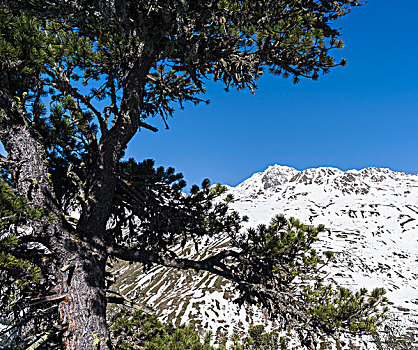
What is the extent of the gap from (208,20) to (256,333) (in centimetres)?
1939

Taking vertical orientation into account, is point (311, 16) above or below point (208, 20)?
above

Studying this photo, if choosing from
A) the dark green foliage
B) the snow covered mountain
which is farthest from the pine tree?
the snow covered mountain

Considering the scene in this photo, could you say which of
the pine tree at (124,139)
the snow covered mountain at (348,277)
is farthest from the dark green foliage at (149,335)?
the snow covered mountain at (348,277)

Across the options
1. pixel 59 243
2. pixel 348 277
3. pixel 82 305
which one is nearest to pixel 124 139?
pixel 59 243

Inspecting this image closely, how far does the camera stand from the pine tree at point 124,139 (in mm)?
3830

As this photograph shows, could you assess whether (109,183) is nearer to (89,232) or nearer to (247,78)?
(89,232)

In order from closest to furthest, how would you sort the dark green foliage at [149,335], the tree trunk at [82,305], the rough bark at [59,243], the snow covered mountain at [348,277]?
1. the tree trunk at [82,305]
2. the rough bark at [59,243]
3. the dark green foliage at [149,335]
4. the snow covered mountain at [348,277]

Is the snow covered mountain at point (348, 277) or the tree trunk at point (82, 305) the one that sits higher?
the snow covered mountain at point (348, 277)

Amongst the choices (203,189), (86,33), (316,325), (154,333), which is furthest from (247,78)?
(154,333)

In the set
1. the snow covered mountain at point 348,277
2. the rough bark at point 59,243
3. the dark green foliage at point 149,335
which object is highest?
the snow covered mountain at point 348,277

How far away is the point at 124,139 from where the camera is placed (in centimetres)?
514

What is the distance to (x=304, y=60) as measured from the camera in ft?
17.7

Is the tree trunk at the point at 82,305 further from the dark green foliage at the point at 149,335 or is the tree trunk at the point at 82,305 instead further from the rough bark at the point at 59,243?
the dark green foliage at the point at 149,335

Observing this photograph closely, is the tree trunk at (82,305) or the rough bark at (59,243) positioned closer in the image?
the tree trunk at (82,305)
